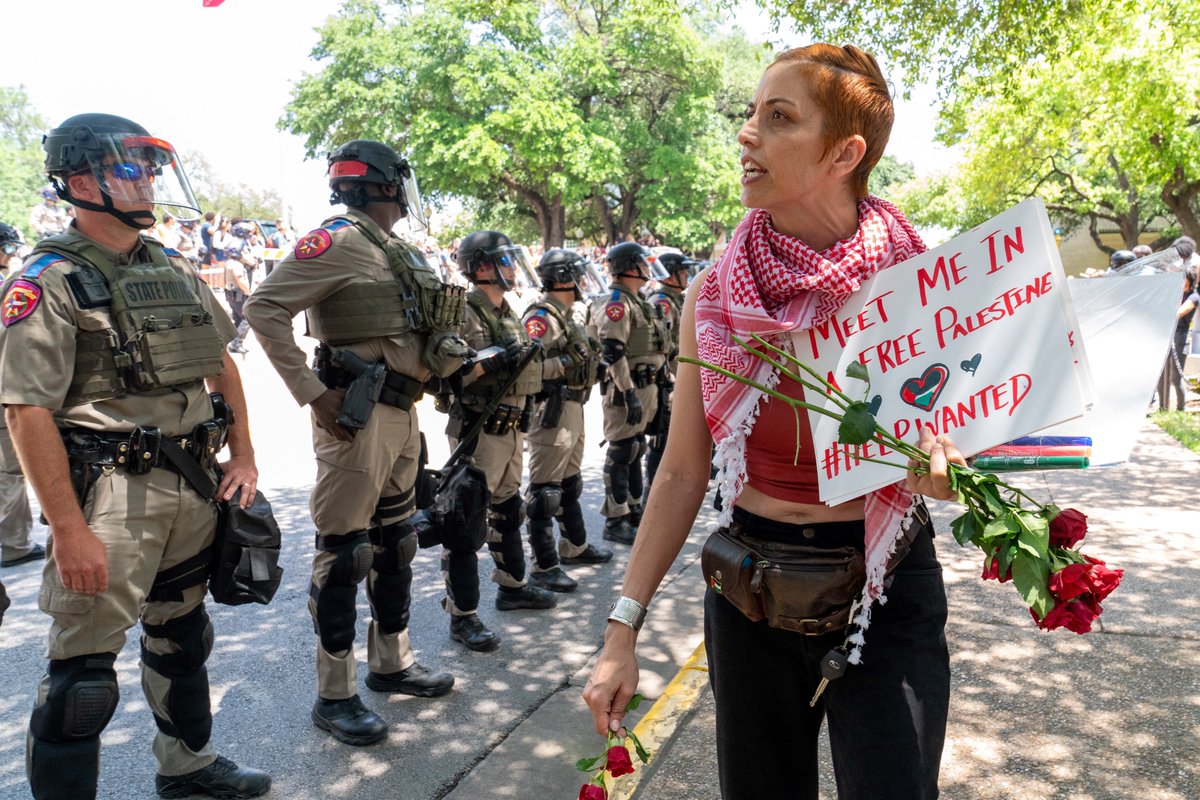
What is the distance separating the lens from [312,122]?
3472 centimetres

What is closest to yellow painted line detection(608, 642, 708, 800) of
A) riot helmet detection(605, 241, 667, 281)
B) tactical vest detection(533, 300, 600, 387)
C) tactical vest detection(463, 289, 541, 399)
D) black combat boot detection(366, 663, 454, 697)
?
black combat boot detection(366, 663, 454, 697)

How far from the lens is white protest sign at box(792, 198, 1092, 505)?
1568 mm

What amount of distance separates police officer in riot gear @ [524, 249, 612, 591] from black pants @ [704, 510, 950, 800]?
154 inches

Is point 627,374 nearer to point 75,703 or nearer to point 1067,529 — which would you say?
point 75,703

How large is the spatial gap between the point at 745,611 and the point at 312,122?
35.8 m

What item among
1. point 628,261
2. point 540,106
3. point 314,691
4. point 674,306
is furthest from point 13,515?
point 540,106

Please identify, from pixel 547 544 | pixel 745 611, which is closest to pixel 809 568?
pixel 745 611

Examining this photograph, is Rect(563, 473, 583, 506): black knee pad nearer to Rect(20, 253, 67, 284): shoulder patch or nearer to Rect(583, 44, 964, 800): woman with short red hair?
Rect(20, 253, 67, 284): shoulder patch

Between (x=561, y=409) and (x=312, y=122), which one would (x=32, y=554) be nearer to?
(x=561, y=409)

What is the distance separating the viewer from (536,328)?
6293 mm

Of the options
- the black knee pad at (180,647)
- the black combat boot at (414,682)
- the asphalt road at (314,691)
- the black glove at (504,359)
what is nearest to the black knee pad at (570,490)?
the asphalt road at (314,691)

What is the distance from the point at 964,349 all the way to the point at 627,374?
5.54 m

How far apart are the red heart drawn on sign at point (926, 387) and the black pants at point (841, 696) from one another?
327 millimetres

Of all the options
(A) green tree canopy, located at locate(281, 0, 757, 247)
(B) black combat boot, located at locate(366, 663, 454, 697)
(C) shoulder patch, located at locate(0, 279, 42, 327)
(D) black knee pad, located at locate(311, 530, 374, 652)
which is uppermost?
(A) green tree canopy, located at locate(281, 0, 757, 247)
